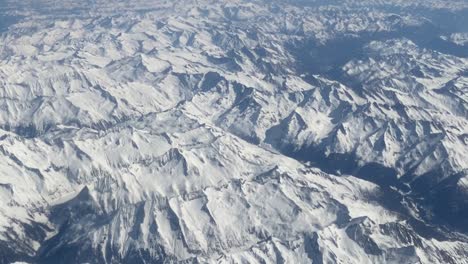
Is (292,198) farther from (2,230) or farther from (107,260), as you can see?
(2,230)

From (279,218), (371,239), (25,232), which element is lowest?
(25,232)

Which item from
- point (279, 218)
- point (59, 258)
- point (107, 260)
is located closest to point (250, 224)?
point (279, 218)

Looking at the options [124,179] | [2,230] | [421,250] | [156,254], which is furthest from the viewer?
[124,179]

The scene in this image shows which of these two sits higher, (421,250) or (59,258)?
(421,250)

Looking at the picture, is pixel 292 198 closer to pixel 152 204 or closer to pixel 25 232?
pixel 152 204

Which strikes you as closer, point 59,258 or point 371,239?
point 371,239

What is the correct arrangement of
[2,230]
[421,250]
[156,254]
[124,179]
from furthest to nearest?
[124,179] < [2,230] < [156,254] < [421,250]

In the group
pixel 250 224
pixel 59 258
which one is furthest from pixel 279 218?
pixel 59 258

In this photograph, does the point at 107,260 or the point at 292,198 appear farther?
the point at 292,198

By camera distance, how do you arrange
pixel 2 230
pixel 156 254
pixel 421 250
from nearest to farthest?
pixel 421 250 → pixel 156 254 → pixel 2 230
